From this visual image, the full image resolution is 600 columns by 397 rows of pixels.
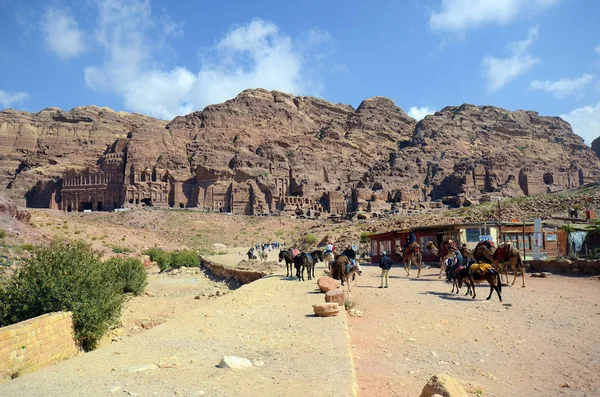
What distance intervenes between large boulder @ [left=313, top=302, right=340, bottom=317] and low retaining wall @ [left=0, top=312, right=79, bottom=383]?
18.1 ft

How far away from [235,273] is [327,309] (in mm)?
17188

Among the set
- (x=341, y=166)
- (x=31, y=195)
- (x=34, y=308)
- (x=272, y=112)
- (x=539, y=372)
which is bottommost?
(x=539, y=372)

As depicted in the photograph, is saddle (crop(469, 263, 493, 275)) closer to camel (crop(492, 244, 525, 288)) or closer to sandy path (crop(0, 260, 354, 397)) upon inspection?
camel (crop(492, 244, 525, 288))

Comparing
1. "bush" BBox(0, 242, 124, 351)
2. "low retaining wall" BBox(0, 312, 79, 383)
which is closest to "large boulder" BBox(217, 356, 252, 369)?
"low retaining wall" BBox(0, 312, 79, 383)

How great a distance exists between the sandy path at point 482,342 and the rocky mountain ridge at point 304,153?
62.9m

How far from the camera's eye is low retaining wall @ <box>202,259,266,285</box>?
24.1 metres

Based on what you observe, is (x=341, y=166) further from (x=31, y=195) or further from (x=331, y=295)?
(x=331, y=295)

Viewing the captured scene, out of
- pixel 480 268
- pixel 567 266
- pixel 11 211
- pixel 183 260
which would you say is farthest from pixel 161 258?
pixel 567 266

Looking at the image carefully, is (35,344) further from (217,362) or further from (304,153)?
(304,153)

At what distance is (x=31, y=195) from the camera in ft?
266

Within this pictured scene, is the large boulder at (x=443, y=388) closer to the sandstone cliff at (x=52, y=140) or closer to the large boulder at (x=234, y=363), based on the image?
the large boulder at (x=234, y=363)

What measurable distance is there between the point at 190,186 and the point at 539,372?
78.1m

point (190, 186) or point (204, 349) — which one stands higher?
point (190, 186)

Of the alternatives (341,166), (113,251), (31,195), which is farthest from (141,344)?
(341,166)
